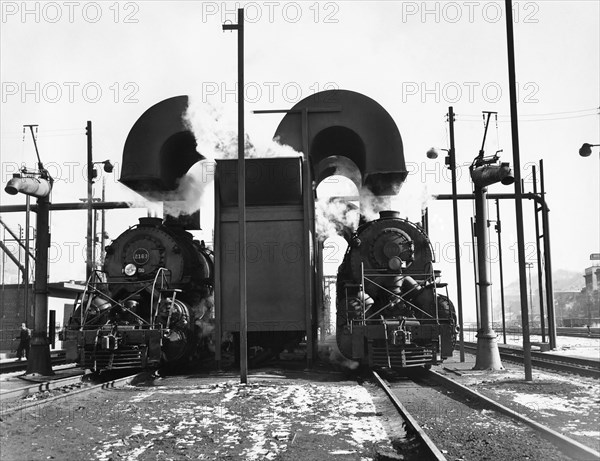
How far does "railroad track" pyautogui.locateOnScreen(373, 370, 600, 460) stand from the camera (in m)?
5.91

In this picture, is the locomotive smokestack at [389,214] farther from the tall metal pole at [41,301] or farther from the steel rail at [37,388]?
the tall metal pole at [41,301]

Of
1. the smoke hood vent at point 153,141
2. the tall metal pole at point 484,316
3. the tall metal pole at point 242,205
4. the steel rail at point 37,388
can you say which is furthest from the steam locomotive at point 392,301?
the steel rail at point 37,388

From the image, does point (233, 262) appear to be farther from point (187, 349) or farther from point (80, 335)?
point (80, 335)

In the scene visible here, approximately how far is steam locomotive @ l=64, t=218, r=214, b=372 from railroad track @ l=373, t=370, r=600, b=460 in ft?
16.4

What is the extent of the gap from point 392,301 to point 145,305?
5703 mm

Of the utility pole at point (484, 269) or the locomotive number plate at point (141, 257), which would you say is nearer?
the utility pole at point (484, 269)

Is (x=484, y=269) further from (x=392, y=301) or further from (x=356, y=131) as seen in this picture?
(x=356, y=131)

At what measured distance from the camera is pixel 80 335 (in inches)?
493

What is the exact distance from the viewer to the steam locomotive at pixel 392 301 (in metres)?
12.7

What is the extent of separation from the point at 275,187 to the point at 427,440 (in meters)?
9.15

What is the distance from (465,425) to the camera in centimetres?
745

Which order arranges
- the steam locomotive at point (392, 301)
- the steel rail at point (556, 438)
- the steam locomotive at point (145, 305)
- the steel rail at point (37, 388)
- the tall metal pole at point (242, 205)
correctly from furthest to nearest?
1. the steam locomotive at point (392, 301)
2. the steam locomotive at point (145, 305)
3. the tall metal pole at point (242, 205)
4. the steel rail at point (37, 388)
5. the steel rail at point (556, 438)

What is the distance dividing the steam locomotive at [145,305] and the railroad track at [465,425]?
5.00 meters

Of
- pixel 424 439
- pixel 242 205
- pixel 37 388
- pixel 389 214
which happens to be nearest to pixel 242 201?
pixel 242 205
